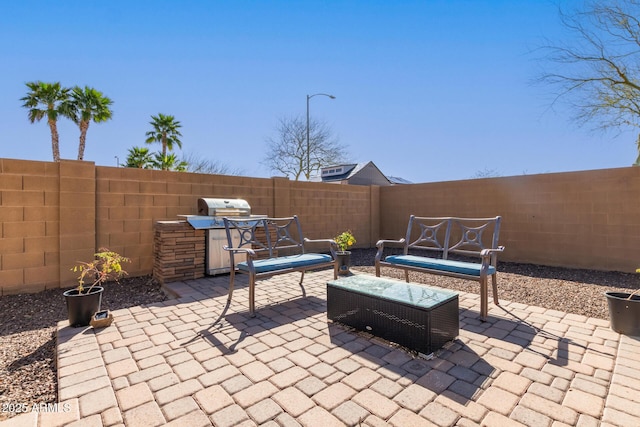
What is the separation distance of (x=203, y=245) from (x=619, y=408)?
482 cm

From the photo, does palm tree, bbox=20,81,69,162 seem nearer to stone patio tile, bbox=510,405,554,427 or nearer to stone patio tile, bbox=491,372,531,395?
stone patio tile, bbox=491,372,531,395

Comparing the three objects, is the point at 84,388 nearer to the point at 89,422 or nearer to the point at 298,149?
the point at 89,422

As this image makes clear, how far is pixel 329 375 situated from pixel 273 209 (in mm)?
4851

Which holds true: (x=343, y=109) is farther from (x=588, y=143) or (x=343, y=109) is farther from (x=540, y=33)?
(x=588, y=143)

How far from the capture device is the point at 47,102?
13.3m

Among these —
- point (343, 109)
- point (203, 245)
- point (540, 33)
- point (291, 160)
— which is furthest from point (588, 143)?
point (291, 160)

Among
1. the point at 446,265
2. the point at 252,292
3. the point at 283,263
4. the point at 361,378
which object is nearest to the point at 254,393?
the point at 361,378

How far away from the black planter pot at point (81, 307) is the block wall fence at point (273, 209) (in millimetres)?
1684

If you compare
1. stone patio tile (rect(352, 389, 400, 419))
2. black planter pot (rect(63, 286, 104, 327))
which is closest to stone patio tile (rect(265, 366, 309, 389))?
stone patio tile (rect(352, 389, 400, 419))

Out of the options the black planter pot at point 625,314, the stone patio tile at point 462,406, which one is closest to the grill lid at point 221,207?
the stone patio tile at point 462,406

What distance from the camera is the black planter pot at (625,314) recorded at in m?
2.73

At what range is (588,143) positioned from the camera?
837 cm

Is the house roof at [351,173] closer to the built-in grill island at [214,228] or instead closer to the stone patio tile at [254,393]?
the built-in grill island at [214,228]

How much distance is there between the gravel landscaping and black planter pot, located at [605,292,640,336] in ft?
1.79
